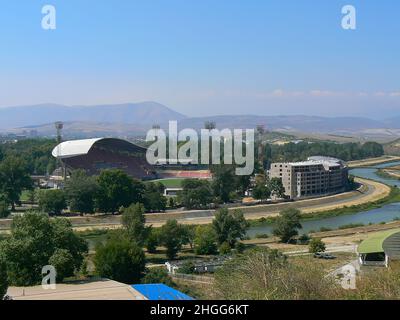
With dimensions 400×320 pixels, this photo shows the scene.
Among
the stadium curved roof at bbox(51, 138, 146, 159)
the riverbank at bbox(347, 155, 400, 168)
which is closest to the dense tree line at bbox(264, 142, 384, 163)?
the riverbank at bbox(347, 155, 400, 168)

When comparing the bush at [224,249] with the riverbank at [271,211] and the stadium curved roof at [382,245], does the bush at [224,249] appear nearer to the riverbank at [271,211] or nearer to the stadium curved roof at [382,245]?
the stadium curved roof at [382,245]

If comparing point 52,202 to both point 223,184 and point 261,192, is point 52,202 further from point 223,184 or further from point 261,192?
point 261,192

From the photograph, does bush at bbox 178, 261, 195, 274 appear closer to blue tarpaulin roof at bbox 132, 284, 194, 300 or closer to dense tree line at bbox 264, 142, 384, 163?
blue tarpaulin roof at bbox 132, 284, 194, 300

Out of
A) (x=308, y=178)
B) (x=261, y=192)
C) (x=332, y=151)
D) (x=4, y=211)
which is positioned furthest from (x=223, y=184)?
(x=332, y=151)

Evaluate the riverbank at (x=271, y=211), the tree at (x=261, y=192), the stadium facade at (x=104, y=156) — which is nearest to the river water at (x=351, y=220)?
the riverbank at (x=271, y=211)

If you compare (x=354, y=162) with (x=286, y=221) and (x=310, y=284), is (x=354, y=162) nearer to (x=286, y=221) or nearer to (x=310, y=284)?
(x=286, y=221)
